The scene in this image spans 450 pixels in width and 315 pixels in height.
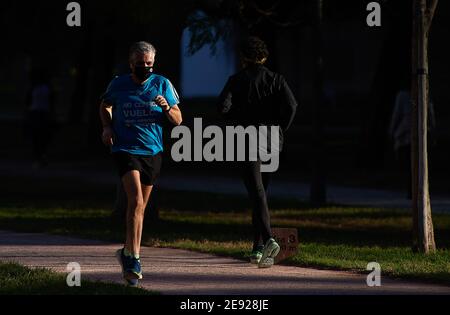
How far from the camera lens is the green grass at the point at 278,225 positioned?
1191 cm

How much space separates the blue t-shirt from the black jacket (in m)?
0.97

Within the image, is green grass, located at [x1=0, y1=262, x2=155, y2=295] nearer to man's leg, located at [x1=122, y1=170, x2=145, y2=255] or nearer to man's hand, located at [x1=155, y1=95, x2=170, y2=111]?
man's leg, located at [x1=122, y1=170, x2=145, y2=255]

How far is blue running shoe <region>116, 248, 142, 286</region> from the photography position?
986 centimetres

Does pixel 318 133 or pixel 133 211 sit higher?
pixel 318 133

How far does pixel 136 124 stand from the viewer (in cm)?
1020

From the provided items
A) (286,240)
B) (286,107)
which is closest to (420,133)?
(286,240)

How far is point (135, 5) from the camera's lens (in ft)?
54.0

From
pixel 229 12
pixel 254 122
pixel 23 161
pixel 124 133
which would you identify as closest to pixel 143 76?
pixel 124 133

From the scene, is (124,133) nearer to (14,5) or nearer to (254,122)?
(254,122)

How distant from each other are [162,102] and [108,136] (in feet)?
1.59

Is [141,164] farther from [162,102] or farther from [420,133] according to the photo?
[420,133]

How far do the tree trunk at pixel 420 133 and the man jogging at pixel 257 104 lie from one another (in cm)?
189

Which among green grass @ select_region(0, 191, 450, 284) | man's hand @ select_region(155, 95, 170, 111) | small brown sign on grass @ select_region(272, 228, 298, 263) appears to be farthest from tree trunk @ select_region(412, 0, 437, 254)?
man's hand @ select_region(155, 95, 170, 111)

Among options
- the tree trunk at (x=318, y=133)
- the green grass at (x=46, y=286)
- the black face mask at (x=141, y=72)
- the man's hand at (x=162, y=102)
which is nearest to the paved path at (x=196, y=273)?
the green grass at (x=46, y=286)
